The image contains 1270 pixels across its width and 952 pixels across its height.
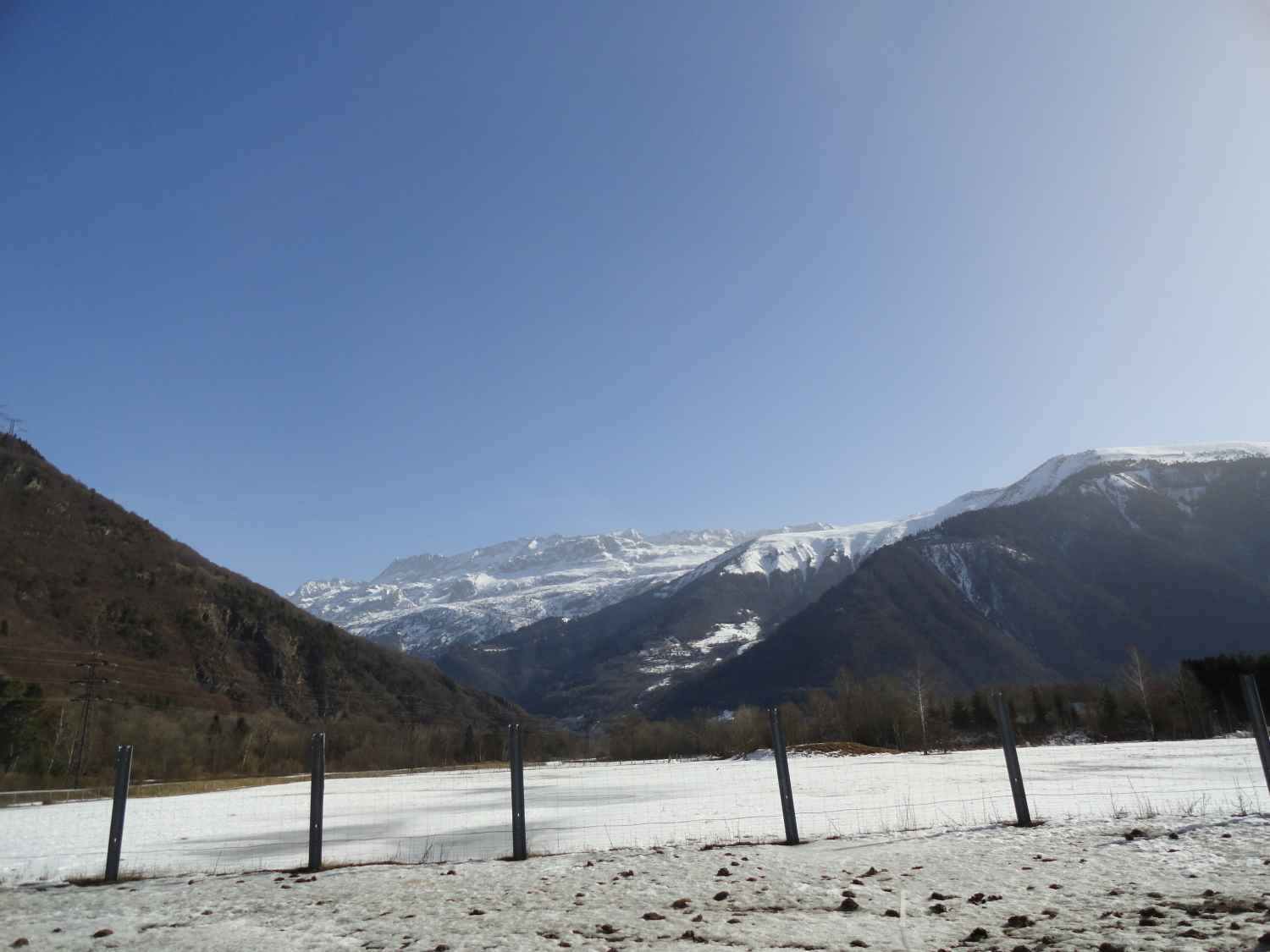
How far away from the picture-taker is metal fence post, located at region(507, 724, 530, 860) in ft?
37.9

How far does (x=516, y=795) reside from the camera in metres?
11.9

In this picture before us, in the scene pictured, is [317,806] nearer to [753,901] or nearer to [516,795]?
[516,795]

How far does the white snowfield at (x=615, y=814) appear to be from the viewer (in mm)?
13531

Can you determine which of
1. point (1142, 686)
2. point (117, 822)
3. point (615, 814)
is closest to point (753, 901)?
point (117, 822)

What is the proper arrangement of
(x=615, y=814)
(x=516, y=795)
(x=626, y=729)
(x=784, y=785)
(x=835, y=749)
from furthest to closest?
(x=626, y=729) < (x=835, y=749) < (x=615, y=814) < (x=784, y=785) < (x=516, y=795)

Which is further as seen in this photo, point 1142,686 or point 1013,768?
point 1142,686

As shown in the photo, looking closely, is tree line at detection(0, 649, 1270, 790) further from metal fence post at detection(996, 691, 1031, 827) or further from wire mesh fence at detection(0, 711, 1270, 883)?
metal fence post at detection(996, 691, 1031, 827)

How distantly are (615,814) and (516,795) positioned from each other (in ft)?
28.6

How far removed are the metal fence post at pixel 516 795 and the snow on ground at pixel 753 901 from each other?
588 mm

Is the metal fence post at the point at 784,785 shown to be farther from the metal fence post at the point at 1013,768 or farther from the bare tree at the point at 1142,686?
the bare tree at the point at 1142,686

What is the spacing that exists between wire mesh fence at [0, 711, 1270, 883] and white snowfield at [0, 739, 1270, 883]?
70mm

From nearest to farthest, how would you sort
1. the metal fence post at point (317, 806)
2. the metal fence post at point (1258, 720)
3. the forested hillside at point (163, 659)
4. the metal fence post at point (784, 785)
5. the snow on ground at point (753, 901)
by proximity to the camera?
the snow on ground at point (753, 901) → the metal fence post at point (317, 806) → the metal fence post at point (1258, 720) → the metal fence post at point (784, 785) → the forested hillside at point (163, 659)

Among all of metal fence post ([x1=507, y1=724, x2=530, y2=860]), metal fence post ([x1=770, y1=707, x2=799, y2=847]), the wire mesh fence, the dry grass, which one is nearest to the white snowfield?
the wire mesh fence

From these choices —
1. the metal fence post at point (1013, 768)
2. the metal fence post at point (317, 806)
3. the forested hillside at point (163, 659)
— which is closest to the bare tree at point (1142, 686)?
the metal fence post at point (1013, 768)
